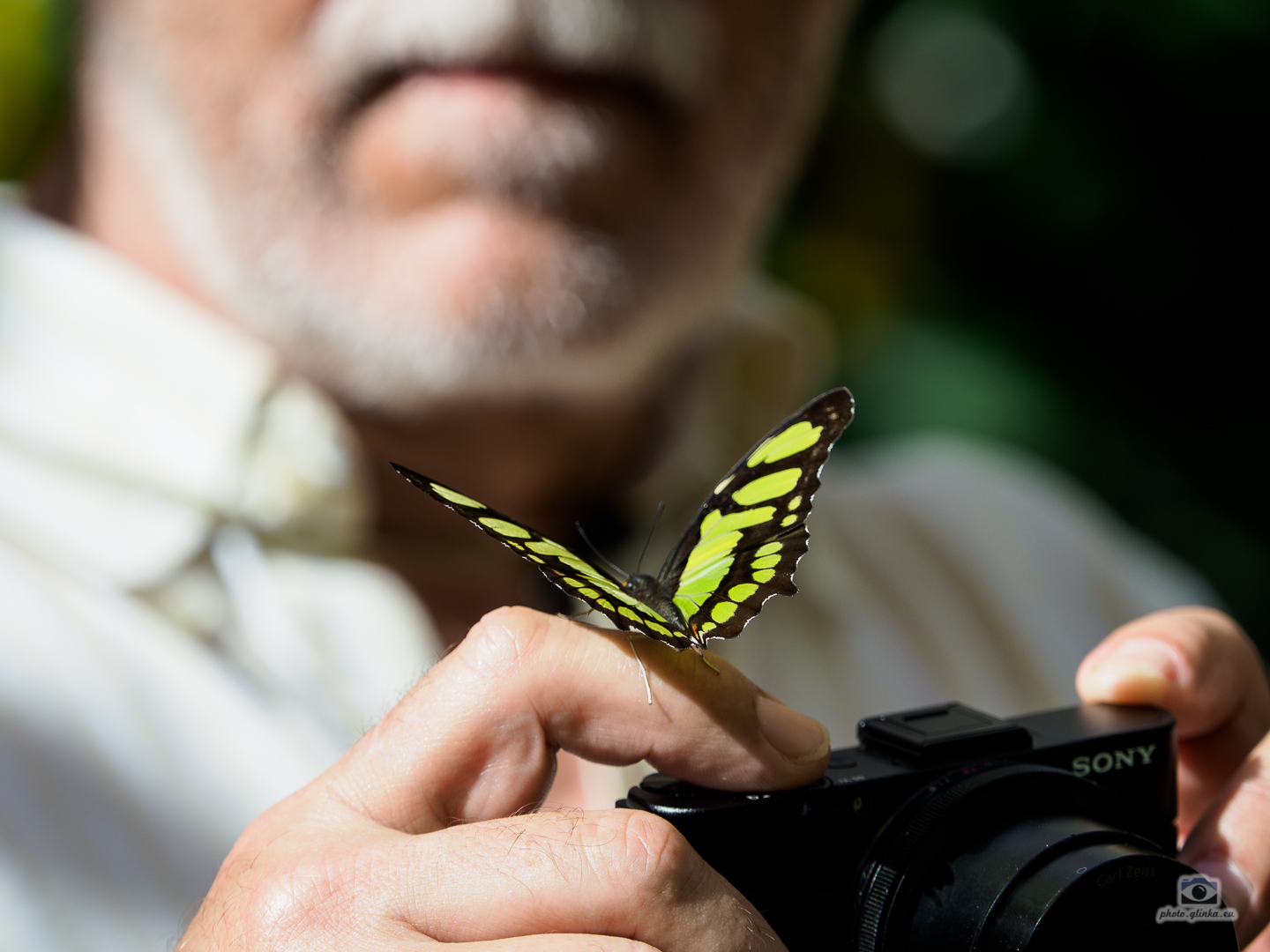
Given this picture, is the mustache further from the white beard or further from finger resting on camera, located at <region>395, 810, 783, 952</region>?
finger resting on camera, located at <region>395, 810, 783, 952</region>

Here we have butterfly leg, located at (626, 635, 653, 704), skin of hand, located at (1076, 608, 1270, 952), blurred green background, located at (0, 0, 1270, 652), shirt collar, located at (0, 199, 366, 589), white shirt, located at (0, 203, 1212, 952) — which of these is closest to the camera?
butterfly leg, located at (626, 635, 653, 704)

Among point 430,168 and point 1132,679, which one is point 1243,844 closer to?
point 1132,679

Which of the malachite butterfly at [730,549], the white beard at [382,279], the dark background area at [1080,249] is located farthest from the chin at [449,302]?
the dark background area at [1080,249]

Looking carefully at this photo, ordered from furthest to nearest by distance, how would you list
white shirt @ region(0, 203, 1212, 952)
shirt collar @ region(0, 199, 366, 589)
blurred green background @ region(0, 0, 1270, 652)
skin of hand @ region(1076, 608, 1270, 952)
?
blurred green background @ region(0, 0, 1270, 652), shirt collar @ region(0, 199, 366, 589), white shirt @ region(0, 203, 1212, 952), skin of hand @ region(1076, 608, 1270, 952)

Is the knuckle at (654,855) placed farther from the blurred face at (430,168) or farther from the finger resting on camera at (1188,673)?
the blurred face at (430,168)

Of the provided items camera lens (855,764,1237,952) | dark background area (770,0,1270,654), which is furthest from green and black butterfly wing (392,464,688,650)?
dark background area (770,0,1270,654)

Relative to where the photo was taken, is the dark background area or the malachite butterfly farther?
the dark background area

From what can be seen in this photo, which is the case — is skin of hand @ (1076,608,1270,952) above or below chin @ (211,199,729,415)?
below
